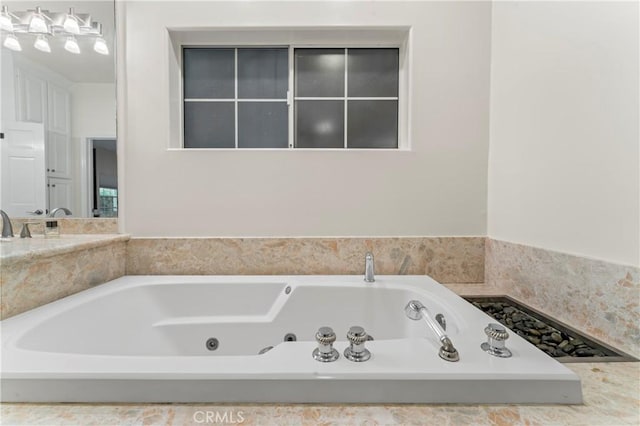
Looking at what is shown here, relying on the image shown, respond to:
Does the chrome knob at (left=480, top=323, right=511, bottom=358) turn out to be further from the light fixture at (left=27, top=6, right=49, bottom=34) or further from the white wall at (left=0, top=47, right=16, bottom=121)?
the light fixture at (left=27, top=6, right=49, bottom=34)

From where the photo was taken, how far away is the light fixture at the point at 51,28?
57.3 inches

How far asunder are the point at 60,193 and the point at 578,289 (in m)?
2.39

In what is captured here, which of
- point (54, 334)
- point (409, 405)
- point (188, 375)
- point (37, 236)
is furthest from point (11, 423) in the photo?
point (37, 236)

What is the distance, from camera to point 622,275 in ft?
2.87

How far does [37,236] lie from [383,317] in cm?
177

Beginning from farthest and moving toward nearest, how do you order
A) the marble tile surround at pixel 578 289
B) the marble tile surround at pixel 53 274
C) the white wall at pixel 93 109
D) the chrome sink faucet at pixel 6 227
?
the white wall at pixel 93 109
the chrome sink faucet at pixel 6 227
the marble tile surround at pixel 53 274
the marble tile surround at pixel 578 289

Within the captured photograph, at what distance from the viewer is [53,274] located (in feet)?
3.67

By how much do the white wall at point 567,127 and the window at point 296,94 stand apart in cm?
56

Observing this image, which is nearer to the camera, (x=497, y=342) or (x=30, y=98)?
(x=497, y=342)

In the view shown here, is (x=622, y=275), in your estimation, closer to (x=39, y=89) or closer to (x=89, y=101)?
(x=89, y=101)

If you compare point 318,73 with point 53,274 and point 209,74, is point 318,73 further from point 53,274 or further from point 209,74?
point 53,274

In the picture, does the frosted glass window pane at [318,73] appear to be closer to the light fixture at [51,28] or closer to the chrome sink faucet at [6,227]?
the light fixture at [51,28]

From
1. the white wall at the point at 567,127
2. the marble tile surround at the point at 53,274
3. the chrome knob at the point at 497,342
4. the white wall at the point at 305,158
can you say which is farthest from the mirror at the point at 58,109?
the white wall at the point at 567,127

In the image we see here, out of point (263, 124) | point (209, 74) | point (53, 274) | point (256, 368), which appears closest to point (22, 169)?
point (53, 274)
